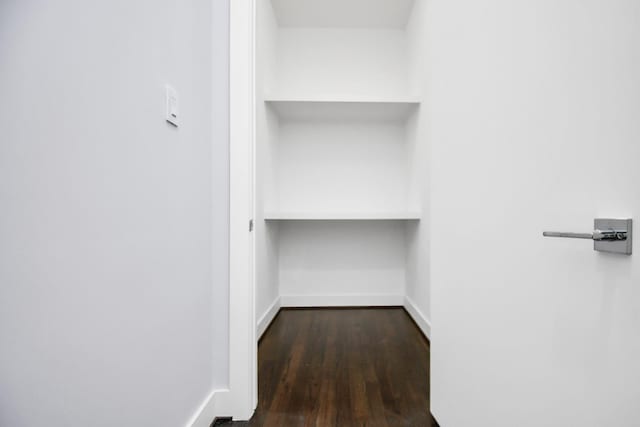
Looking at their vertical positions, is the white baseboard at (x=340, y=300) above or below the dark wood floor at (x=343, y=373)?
above

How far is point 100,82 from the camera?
0.68 m

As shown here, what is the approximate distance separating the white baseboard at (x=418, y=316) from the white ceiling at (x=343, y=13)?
2.22m

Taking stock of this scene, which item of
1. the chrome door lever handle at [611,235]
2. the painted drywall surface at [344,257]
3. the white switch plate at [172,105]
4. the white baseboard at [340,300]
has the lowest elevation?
the white baseboard at [340,300]

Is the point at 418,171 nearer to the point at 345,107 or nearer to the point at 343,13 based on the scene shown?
the point at 345,107

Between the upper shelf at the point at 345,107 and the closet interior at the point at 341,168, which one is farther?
the closet interior at the point at 341,168

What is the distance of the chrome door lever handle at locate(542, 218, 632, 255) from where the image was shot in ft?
1.72

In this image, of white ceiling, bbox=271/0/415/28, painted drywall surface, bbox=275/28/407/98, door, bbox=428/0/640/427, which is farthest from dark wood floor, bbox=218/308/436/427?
white ceiling, bbox=271/0/415/28

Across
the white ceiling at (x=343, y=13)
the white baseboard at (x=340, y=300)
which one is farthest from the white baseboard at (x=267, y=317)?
the white ceiling at (x=343, y=13)

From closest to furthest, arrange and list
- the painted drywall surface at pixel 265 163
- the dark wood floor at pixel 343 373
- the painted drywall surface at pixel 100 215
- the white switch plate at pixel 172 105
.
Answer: the painted drywall surface at pixel 100 215, the white switch plate at pixel 172 105, the dark wood floor at pixel 343 373, the painted drywall surface at pixel 265 163

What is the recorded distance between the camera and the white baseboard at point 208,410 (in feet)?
3.70

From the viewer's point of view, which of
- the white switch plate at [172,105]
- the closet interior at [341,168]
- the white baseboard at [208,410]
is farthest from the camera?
the closet interior at [341,168]

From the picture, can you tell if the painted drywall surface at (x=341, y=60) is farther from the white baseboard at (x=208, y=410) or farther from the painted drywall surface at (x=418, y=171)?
the white baseboard at (x=208, y=410)

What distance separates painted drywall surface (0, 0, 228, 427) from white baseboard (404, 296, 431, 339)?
1.44 metres

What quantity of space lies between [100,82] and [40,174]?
0.24 meters
